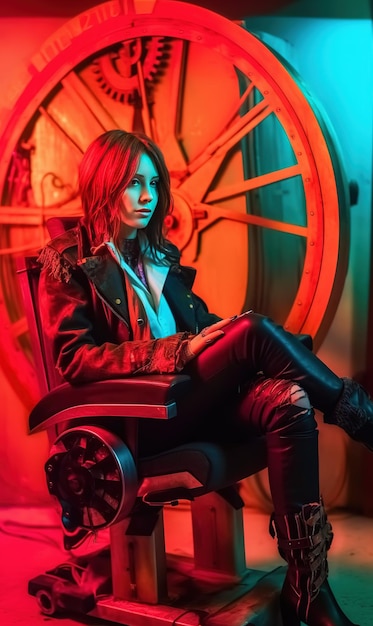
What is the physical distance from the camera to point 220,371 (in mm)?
1543

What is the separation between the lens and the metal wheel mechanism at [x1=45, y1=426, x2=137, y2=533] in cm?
155

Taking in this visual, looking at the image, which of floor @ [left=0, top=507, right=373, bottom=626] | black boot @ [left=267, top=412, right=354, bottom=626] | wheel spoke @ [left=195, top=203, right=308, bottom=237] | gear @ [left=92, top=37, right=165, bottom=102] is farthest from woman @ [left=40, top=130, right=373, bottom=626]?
gear @ [left=92, top=37, right=165, bottom=102]

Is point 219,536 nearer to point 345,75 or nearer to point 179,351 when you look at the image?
point 179,351

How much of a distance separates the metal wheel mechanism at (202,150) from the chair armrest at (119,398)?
3.03 ft

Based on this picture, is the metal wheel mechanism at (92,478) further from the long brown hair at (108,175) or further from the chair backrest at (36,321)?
the long brown hair at (108,175)

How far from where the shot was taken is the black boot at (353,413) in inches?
61.7

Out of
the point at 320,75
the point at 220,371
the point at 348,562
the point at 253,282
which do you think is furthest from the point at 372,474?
the point at 320,75

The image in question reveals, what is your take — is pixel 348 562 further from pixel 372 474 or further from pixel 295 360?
pixel 295 360

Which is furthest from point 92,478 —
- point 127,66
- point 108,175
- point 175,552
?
point 127,66

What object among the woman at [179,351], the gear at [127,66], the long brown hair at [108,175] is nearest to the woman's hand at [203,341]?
the woman at [179,351]

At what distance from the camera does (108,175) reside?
1.74 m

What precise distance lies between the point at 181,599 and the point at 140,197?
968mm

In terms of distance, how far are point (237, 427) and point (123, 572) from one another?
17.6 inches

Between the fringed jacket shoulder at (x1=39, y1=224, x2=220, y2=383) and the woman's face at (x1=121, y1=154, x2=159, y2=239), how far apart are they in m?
0.10
